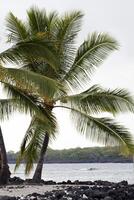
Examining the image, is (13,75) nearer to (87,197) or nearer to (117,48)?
(87,197)

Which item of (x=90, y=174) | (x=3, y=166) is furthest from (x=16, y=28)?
(x=90, y=174)

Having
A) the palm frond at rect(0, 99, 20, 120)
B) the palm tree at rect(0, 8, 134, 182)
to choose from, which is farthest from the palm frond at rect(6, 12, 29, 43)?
the palm frond at rect(0, 99, 20, 120)

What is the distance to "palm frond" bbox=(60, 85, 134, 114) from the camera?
2047cm

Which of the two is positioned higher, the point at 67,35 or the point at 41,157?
the point at 67,35

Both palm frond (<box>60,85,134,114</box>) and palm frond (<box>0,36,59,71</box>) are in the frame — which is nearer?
palm frond (<box>0,36,59,71</box>)

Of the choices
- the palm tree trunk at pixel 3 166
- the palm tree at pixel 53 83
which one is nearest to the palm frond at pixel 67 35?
the palm tree at pixel 53 83

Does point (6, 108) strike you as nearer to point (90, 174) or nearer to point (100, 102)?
point (100, 102)

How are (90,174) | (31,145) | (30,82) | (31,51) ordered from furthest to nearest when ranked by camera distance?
1. (90,174)
2. (31,145)
3. (31,51)
4. (30,82)

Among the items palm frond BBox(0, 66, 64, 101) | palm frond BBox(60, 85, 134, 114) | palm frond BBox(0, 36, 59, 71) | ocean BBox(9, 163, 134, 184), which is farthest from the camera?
ocean BBox(9, 163, 134, 184)

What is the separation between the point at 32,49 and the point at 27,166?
6519 mm

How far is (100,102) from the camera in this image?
20.5m

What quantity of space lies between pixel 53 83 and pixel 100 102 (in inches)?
160

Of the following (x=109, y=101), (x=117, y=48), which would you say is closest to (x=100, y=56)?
(x=117, y=48)

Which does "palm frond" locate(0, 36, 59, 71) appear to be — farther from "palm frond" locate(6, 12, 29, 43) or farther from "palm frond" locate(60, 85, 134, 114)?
"palm frond" locate(6, 12, 29, 43)
